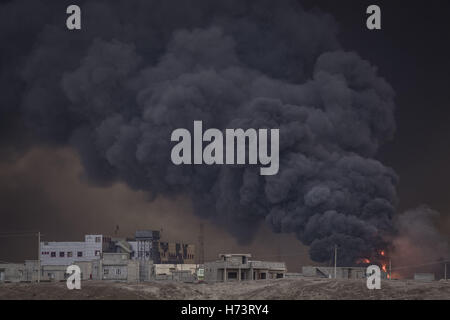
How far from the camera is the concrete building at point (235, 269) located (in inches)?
5276

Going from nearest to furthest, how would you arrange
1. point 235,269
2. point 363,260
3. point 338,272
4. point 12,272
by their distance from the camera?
point 338,272 < point 235,269 < point 363,260 < point 12,272

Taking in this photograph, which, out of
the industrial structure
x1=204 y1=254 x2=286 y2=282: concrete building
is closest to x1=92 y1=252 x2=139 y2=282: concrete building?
the industrial structure

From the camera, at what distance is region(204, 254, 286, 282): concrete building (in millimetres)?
134000

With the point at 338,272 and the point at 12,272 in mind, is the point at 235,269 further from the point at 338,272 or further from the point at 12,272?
the point at 12,272

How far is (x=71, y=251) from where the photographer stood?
168 meters

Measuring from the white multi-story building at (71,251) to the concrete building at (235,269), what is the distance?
39.4 m

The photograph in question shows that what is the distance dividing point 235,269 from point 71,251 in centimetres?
4701

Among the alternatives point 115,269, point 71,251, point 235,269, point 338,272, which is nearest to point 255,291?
point 235,269

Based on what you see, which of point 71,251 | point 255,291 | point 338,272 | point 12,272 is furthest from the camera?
point 71,251

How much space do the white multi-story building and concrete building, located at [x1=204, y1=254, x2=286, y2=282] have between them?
39.4 metres

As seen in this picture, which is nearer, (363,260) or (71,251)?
(363,260)
